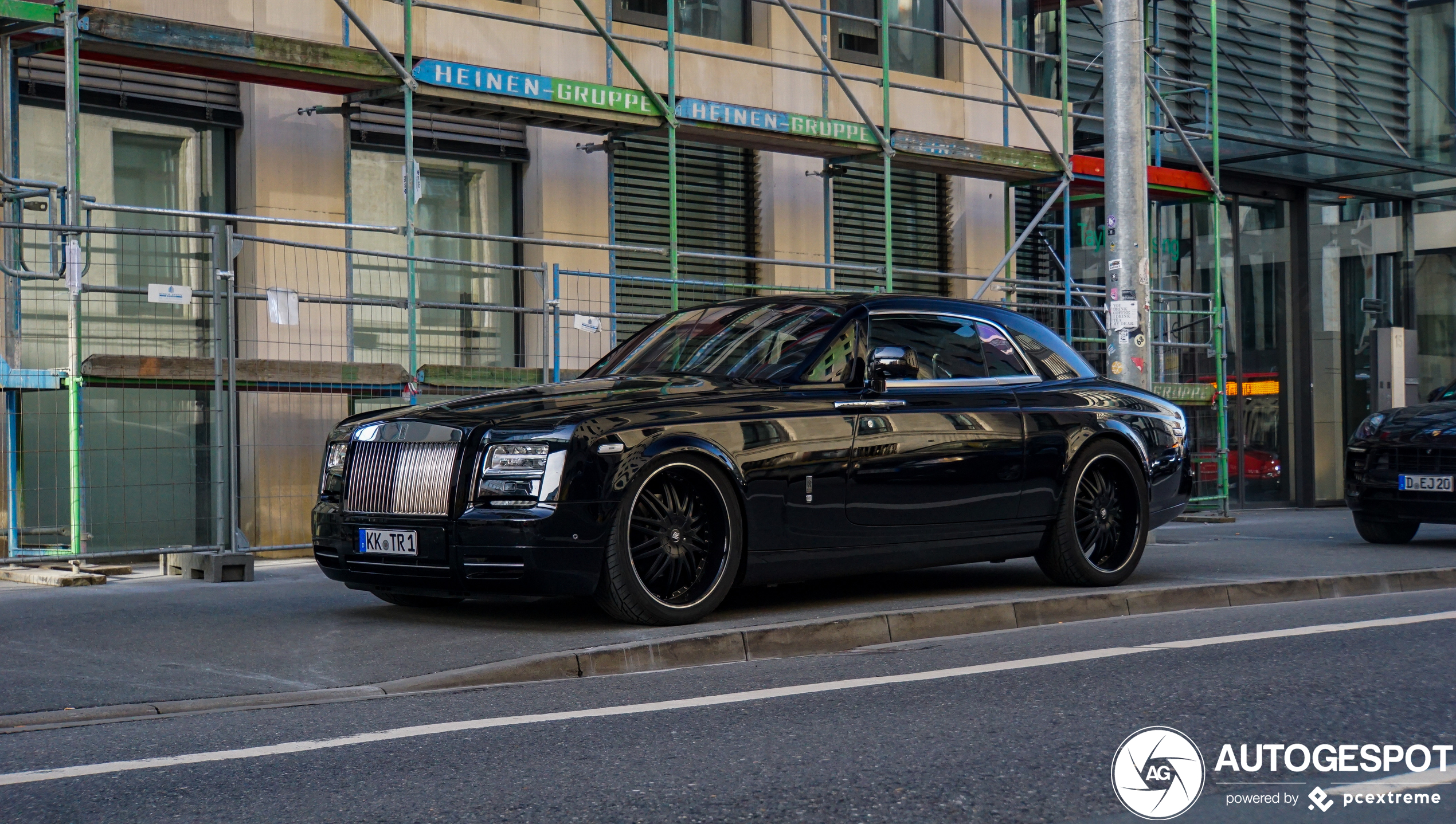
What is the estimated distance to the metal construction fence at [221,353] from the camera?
1012 cm

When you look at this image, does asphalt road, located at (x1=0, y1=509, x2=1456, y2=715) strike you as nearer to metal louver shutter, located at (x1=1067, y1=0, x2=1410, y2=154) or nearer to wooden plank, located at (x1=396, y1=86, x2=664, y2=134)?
wooden plank, located at (x1=396, y1=86, x2=664, y2=134)

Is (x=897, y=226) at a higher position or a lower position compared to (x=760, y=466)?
higher

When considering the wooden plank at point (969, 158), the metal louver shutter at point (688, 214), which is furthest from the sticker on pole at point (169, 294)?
the wooden plank at point (969, 158)

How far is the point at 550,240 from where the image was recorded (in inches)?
571

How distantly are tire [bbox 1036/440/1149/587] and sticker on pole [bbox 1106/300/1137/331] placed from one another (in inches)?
123

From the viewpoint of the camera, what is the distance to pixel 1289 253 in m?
21.5

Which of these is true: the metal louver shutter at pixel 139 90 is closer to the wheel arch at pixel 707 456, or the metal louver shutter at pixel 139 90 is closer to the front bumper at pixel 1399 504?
the wheel arch at pixel 707 456

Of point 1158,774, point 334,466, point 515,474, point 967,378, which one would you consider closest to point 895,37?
point 967,378

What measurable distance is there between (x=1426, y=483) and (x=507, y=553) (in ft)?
27.1

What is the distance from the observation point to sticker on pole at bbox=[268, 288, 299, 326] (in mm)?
11008

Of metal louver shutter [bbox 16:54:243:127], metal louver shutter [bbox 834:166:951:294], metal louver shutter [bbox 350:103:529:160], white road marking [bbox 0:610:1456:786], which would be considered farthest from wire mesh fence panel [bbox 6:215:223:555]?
metal louver shutter [bbox 834:166:951:294]

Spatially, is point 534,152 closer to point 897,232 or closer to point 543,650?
point 897,232

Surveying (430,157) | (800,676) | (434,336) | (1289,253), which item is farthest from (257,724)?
(1289,253)

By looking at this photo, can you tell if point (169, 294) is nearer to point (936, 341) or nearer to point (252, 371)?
point (252, 371)
